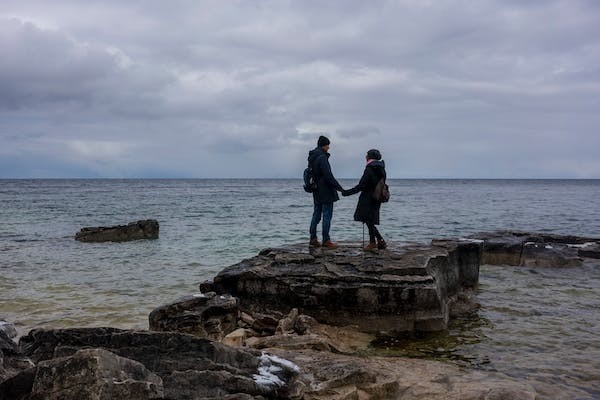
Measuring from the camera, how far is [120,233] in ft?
85.0

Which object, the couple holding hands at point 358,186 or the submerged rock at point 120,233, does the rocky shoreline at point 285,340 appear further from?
the submerged rock at point 120,233

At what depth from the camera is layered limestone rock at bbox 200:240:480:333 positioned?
9125mm

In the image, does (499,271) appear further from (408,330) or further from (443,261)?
(408,330)

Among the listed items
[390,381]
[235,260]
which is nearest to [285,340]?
[390,381]

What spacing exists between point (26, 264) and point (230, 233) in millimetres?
11266

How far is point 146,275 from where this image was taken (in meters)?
15.8

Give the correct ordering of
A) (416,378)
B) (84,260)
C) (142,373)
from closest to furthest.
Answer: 1. (142,373)
2. (416,378)
3. (84,260)

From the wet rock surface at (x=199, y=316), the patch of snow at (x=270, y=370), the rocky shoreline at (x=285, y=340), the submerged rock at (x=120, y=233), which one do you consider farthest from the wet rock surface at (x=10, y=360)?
the submerged rock at (x=120, y=233)

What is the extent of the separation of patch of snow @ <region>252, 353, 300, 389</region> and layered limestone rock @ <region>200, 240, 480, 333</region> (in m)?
3.59

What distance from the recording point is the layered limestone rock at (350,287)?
912 cm

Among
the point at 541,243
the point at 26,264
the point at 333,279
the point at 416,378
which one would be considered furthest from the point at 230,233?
the point at 416,378

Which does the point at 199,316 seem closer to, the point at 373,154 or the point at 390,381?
the point at 390,381

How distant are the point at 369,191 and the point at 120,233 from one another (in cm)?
1813

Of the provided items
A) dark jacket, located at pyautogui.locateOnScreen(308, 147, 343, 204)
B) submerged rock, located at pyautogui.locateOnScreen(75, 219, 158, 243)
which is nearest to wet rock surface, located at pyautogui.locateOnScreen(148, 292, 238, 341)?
dark jacket, located at pyautogui.locateOnScreen(308, 147, 343, 204)
